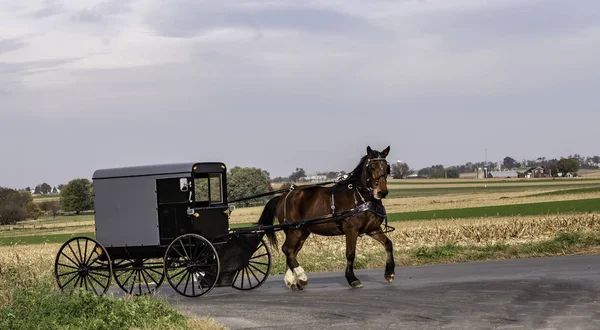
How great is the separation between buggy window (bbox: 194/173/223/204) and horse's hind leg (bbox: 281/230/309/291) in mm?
1672

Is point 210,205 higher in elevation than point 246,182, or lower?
lower

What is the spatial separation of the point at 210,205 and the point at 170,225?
93 cm

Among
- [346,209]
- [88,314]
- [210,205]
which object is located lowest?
[88,314]

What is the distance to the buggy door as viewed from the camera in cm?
1645

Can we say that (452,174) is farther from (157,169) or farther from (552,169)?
(157,169)

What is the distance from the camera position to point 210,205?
1692cm

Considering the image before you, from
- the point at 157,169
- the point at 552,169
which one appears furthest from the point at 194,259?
the point at 552,169

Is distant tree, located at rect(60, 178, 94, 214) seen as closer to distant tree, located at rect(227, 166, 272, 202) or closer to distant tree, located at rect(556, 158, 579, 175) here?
distant tree, located at rect(227, 166, 272, 202)

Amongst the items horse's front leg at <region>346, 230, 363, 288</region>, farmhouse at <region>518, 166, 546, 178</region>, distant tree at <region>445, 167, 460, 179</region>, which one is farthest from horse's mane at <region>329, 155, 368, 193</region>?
farmhouse at <region>518, 166, 546, 178</region>

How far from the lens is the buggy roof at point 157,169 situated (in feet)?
54.0

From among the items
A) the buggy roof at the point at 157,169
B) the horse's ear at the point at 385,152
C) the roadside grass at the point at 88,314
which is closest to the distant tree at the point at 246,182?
the buggy roof at the point at 157,169

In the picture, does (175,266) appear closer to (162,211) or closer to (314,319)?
(162,211)

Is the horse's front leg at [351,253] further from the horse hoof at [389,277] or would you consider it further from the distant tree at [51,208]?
the distant tree at [51,208]

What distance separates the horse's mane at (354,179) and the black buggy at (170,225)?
1.96 metres
